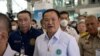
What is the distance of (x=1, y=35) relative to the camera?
5.75ft

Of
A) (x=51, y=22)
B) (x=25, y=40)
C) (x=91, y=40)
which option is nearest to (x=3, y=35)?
(x=51, y=22)

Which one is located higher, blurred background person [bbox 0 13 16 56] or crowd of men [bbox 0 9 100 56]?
blurred background person [bbox 0 13 16 56]

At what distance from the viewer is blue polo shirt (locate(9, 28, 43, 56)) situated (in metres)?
4.20

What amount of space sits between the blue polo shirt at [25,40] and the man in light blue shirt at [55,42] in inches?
23.3

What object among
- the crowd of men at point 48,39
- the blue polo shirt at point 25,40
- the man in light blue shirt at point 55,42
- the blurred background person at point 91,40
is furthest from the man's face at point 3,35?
the blurred background person at point 91,40

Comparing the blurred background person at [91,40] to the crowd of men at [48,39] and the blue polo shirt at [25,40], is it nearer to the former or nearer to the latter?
the crowd of men at [48,39]

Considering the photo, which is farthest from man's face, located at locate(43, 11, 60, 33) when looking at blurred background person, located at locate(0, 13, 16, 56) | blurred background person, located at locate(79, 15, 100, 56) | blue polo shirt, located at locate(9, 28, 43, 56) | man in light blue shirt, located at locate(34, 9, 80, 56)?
→ blurred background person, located at locate(0, 13, 16, 56)

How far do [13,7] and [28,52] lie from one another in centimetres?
1630

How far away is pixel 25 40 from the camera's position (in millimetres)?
4246

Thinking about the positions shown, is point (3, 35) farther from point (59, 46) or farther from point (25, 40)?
point (25, 40)

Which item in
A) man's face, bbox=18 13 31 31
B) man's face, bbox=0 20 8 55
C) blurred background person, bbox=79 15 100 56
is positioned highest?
man's face, bbox=0 20 8 55

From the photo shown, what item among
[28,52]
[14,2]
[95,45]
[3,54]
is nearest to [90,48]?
[95,45]

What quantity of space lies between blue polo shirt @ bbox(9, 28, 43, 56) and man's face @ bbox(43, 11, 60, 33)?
73cm

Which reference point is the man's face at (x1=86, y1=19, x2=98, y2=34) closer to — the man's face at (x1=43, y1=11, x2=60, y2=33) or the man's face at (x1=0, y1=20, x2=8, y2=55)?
the man's face at (x1=43, y1=11, x2=60, y2=33)
